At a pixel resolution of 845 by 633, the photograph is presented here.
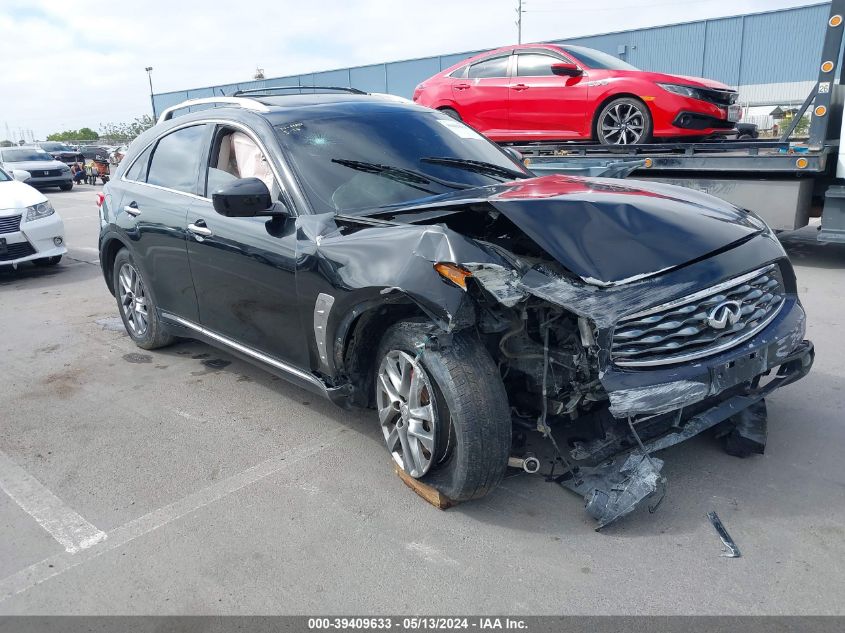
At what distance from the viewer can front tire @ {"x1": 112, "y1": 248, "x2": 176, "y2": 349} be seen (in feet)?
17.3

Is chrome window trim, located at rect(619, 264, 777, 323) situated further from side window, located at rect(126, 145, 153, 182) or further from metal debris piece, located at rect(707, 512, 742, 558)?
side window, located at rect(126, 145, 153, 182)

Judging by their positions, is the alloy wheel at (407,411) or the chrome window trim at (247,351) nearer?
the alloy wheel at (407,411)

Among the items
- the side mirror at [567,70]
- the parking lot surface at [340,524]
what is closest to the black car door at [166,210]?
the parking lot surface at [340,524]

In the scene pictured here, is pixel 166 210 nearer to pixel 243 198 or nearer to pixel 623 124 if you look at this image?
pixel 243 198

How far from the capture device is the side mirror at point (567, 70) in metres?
9.15

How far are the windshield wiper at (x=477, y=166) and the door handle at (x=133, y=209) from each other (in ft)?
7.43

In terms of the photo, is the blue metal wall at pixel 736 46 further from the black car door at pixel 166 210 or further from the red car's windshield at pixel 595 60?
the black car door at pixel 166 210

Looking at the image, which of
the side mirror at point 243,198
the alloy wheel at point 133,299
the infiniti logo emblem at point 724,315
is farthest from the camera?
the alloy wheel at point 133,299

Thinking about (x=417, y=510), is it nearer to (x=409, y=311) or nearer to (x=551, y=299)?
(x=409, y=311)

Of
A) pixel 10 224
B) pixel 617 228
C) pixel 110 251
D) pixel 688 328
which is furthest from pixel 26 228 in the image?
pixel 688 328

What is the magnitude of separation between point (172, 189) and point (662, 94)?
21.0 feet

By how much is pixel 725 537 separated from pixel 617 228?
4.46 ft

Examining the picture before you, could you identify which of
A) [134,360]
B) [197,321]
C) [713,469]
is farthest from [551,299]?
[134,360]

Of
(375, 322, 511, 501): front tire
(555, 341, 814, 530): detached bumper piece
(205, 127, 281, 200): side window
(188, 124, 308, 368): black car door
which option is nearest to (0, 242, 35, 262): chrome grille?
(188, 124, 308, 368): black car door
